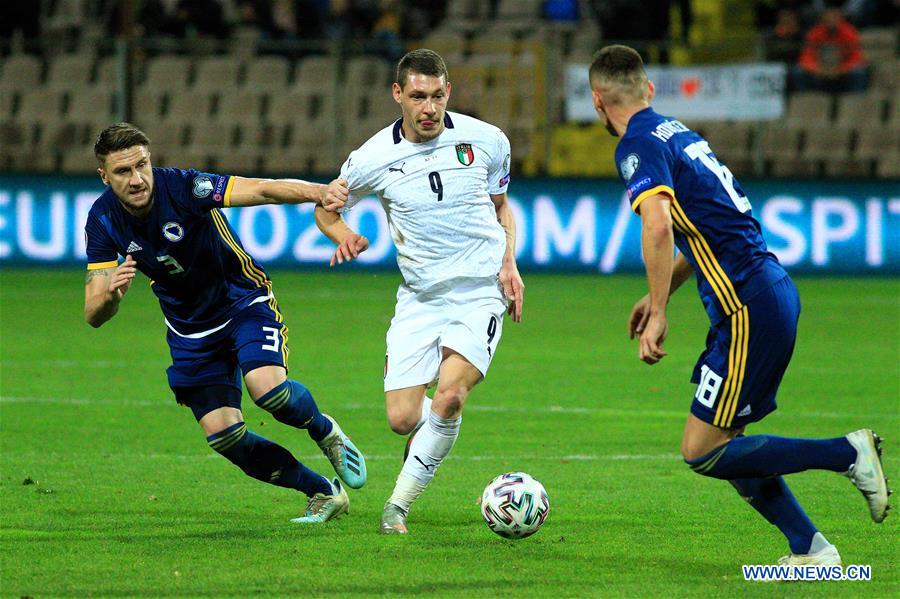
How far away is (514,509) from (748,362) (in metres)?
1.36

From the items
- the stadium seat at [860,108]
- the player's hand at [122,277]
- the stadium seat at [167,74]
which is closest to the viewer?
the player's hand at [122,277]

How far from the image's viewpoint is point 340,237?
22.9ft

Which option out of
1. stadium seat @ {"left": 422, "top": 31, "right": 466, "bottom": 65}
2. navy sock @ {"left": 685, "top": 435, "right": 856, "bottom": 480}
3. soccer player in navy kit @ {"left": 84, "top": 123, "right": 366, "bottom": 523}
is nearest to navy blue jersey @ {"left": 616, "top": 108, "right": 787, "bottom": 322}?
navy sock @ {"left": 685, "top": 435, "right": 856, "bottom": 480}

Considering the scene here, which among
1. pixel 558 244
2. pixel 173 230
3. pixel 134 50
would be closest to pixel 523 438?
pixel 173 230

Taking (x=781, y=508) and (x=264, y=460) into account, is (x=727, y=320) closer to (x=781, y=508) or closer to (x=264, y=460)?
(x=781, y=508)

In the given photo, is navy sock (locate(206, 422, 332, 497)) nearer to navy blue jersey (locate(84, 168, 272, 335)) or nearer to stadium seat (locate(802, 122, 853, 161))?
navy blue jersey (locate(84, 168, 272, 335))

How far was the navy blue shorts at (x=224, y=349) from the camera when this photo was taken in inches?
277

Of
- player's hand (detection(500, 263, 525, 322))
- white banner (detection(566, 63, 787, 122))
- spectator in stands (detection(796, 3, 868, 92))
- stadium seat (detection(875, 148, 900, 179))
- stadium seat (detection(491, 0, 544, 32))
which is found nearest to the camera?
player's hand (detection(500, 263, 525, 322))

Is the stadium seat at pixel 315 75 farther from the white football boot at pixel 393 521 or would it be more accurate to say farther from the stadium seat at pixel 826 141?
the white football boot at pixel 393 521

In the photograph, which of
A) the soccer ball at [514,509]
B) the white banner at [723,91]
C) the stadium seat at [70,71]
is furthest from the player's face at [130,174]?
the stadium seat at [70,71]

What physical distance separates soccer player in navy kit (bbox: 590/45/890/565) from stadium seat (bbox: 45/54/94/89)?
692 inches

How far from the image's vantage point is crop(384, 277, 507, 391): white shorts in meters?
7.06

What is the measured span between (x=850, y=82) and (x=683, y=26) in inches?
129

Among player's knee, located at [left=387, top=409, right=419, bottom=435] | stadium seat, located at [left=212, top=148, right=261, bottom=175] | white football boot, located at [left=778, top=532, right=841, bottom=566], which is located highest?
player's knee, located at [left=387, top=409, right=419, bottom=435]
